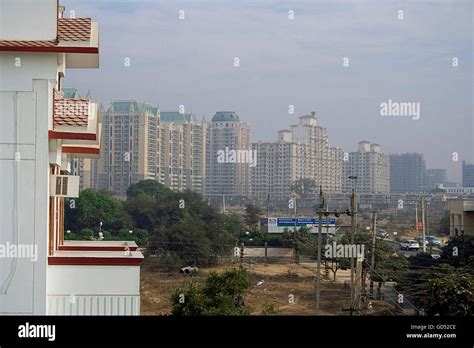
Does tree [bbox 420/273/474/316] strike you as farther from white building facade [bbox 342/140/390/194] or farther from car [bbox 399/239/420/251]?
car [bbox 399/239/420/251]

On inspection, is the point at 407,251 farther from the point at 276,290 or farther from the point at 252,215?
the point at 252,215

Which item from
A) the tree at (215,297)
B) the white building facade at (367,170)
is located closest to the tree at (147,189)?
the tree at (215,297)

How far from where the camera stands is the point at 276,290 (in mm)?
7602

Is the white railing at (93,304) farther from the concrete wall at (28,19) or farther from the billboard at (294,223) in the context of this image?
the billboard at (294,223)

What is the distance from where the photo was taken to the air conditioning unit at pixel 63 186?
2.90 m

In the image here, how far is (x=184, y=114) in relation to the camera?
163 inches

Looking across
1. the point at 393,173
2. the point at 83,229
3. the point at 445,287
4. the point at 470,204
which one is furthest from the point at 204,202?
the point at 470,204

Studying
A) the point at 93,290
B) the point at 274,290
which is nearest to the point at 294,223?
the point at 274,290

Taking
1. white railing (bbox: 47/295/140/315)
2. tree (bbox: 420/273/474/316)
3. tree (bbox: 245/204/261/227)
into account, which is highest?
tree (bbox: 245/204/261/227)

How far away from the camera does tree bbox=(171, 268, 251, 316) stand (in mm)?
4438

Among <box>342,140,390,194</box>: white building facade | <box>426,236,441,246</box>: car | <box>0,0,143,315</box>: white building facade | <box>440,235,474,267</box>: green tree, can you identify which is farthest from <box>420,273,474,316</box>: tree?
<box>0,0,143,315</box>: white building facade

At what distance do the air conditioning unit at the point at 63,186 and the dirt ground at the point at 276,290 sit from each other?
10.2 feet

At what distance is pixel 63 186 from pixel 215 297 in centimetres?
242

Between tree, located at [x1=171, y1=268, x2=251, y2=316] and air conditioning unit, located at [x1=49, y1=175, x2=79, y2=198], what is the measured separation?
3.98 ft
